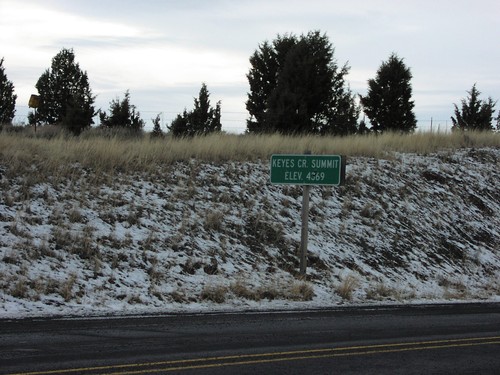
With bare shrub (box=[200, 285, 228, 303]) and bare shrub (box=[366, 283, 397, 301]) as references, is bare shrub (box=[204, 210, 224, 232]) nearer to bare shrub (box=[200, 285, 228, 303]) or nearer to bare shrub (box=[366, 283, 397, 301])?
bare shrub (box=[200, 285, 228, 303])

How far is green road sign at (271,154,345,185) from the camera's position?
Result: 14.8m

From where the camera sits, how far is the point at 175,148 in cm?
2025

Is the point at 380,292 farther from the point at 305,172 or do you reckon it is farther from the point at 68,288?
the point at 68,288

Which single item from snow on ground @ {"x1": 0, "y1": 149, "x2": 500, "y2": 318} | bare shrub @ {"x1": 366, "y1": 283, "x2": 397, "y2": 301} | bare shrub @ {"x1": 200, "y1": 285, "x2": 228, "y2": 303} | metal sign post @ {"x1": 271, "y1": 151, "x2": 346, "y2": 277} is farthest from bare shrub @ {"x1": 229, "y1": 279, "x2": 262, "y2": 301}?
bare shrub @ {"x1": 366, "y1": 283, "x2": 397, "y2": 301}

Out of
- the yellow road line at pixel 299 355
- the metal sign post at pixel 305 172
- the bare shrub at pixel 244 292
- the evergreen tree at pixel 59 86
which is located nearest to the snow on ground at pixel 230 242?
the bare shrub at pixel 244 292

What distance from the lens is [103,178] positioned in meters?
16.9

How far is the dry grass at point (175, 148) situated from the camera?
679 inches

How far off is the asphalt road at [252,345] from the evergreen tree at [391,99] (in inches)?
1301

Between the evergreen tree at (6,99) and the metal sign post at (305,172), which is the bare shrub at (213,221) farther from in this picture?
the evergreen tree at (6,99)

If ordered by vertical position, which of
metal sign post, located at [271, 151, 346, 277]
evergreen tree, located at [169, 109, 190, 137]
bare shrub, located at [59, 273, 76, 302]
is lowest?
bare shrub, located at [59, 273, 76, 302]

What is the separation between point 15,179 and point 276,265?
7.07 m

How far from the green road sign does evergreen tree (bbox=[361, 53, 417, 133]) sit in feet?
95.2

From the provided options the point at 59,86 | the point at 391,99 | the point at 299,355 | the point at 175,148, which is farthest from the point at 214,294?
the point at 59,86

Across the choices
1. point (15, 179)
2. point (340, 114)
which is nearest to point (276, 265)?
point (15, 179)
